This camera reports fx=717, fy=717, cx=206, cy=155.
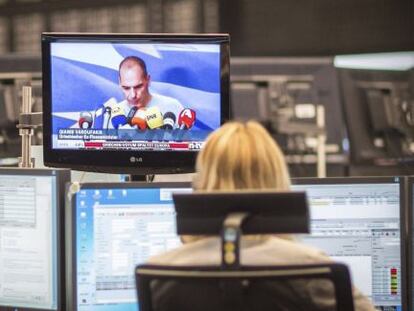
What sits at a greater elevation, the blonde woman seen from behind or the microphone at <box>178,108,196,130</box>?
the microphone at <box>178,108,196,130</box>

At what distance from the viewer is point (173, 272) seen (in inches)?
47.3

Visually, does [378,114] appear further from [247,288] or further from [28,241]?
[247,288]

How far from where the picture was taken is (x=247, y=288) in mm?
1199

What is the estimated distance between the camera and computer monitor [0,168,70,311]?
1819mm

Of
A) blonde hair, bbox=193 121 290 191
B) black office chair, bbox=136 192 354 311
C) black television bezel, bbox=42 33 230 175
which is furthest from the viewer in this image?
black television bezel, bbox=42 33 230 175

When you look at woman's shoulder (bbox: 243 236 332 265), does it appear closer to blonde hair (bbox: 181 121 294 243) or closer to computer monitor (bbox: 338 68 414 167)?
blonde hair (bbox: 181 121 294 243)

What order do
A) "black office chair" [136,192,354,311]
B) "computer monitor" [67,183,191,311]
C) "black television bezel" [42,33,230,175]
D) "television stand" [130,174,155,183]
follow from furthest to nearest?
"television stand" [130,174,155,183] < "black television bezel" [42,33,230,175] < "computer monitor" [67,183,191,311] < "black office chair" [136,192,354,311]

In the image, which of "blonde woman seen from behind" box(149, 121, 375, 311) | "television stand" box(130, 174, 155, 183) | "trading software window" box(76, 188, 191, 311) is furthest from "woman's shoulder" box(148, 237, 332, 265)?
"television stand" box(130, 174, 155, 183)

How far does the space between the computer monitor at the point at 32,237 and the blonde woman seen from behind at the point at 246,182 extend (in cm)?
54

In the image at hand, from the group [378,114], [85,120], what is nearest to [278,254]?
[85,120]

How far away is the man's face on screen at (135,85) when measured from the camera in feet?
6.56

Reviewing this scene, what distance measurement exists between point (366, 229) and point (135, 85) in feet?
2.42

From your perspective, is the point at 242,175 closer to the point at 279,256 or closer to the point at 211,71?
the point at 279,256

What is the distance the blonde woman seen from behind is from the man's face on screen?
62cm
